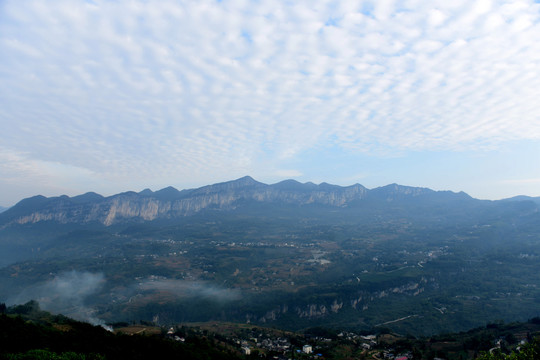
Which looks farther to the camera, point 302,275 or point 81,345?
point 302,275

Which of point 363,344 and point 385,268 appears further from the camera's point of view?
point 385,268

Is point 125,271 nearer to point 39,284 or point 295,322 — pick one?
point 39,284

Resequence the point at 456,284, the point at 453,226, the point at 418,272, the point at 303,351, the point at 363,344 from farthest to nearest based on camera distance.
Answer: the point at 453,226
the point at 418,272
the point at 456,284
the point at 363,344
the point at 303,351

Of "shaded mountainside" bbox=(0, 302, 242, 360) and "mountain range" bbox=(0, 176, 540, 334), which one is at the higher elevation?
"shaded mountainside" bbox=(0, 302, 242, 360)

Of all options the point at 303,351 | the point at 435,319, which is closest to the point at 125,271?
the point at 303,351

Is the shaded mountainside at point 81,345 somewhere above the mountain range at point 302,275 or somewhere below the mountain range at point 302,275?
above

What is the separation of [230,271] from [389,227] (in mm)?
107668

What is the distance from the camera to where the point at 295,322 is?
7319 cm

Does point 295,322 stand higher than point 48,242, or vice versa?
point 48,242

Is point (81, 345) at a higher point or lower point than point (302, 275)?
higher

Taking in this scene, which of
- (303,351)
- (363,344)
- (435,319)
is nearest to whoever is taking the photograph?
(303,351)

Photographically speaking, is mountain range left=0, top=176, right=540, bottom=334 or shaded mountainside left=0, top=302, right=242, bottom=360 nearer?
shaded mountainside left=0, top=302, right=242, bottom=360

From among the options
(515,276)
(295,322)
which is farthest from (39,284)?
(515,276)

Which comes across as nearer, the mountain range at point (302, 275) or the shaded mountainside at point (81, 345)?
the shaded mountainside at point (81, 345)
